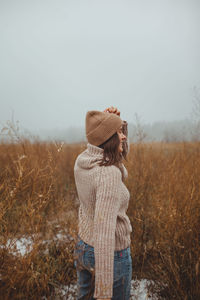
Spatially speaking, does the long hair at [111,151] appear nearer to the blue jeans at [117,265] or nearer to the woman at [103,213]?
the woman at [103,213]

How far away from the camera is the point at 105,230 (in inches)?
29.3

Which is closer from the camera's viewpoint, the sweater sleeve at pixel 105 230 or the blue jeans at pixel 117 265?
the sweater sleeve at pixel 105 230

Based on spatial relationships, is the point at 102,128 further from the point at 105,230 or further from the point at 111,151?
the point at 105,230

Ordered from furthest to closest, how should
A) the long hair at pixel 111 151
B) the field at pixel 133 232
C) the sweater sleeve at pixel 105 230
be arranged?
the field at pixel 133 232, the long hair at pixel 111 151, the sweater sleeve at pixel 105 230

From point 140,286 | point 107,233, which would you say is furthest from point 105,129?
point 140,286

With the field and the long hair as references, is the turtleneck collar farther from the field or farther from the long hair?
the field

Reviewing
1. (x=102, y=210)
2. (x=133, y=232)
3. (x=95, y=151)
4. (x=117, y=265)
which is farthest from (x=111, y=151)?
(x=133, y=232)

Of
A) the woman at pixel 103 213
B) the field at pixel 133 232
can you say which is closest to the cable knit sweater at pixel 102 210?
the woman at pixel 103 213

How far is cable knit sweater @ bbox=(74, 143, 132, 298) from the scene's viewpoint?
73 cm

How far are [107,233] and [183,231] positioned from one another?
1.11 metres

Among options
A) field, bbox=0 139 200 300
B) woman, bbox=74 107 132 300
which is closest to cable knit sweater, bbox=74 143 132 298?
woman, bbox=74 107 132 300

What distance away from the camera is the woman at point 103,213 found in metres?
0.74

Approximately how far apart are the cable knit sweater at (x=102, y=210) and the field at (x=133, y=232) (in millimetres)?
179

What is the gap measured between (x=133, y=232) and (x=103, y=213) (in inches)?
60.5
